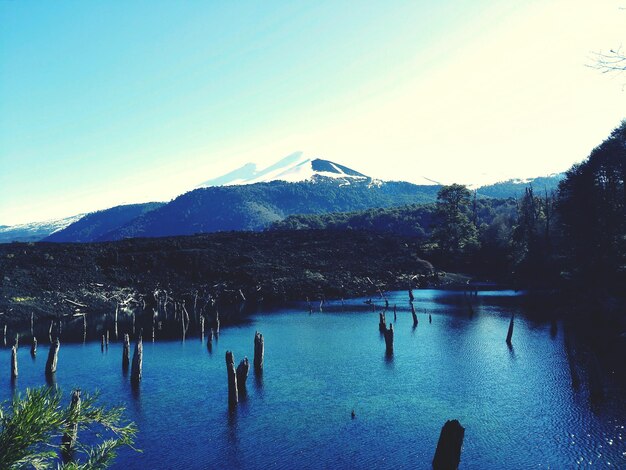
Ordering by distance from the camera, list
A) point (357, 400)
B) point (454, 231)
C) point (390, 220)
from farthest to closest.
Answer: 1. point (390, 220)
2. point (454, 231)
3. point (357, 400)

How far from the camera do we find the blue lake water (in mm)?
24469

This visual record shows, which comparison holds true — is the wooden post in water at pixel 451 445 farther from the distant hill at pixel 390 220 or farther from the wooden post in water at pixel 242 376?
the distant hill at pixel 390 220

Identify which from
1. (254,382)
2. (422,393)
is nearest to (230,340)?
(254,382)

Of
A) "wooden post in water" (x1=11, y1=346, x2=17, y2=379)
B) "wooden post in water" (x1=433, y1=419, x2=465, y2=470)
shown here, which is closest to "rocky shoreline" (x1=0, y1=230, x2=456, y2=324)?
"wooden post in water" (x1=11, y1=346, x2=17, y2=379)

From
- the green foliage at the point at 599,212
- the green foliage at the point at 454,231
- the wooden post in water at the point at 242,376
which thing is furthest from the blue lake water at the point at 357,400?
the green foliage at the point at 454,231

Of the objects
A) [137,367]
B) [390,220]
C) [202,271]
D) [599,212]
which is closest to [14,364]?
[137,367]

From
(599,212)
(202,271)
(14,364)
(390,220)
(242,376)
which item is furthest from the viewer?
(390,220)

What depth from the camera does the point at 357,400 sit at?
32.8 m

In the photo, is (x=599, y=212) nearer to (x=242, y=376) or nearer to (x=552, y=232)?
(x=552, y=232)

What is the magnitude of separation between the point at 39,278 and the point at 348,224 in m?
113

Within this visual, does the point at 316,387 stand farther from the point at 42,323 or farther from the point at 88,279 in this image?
the point at 88,279

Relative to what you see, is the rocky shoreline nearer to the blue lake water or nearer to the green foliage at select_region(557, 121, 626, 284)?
the blue lake water

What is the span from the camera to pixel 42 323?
2766 inches

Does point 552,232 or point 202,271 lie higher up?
point 552,232
